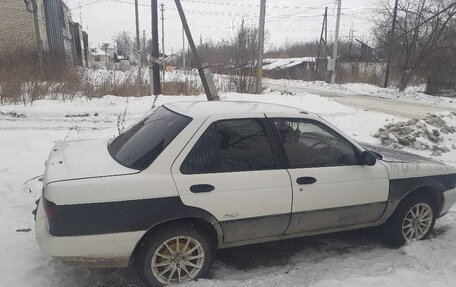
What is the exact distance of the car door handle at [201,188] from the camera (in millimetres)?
3127

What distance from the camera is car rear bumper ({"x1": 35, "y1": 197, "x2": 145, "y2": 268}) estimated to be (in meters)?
2.87

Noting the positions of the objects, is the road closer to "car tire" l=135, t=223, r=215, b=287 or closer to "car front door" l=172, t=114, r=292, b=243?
"car front door" l=172, t=114, r=292, b=243

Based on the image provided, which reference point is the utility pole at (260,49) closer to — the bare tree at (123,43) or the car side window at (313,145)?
the car side window at (313,145)

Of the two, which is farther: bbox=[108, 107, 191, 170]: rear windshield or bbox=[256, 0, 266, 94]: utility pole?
bbox=[256, 0, 266, 94]: utility pole

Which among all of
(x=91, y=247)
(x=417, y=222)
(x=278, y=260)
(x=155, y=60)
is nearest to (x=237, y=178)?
(x=278, y=260)

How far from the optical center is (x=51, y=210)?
2.85 m

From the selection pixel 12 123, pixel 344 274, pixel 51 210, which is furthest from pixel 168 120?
pixel 12 123

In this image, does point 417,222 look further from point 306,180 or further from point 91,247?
point 91,247

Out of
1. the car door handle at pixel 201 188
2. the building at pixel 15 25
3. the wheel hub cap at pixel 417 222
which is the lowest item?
the wheel hub cap at pixel 417 222

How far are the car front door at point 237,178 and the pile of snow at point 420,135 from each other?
609 centimetres

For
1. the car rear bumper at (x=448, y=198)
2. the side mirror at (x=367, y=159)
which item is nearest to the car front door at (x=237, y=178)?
the side mirror at (x=367, y=159)

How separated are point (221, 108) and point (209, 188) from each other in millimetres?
900

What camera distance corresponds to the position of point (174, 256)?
3209 mm

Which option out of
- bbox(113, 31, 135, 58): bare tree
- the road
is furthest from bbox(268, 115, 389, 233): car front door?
bbox(113, 31, 135, 58): bare tree
